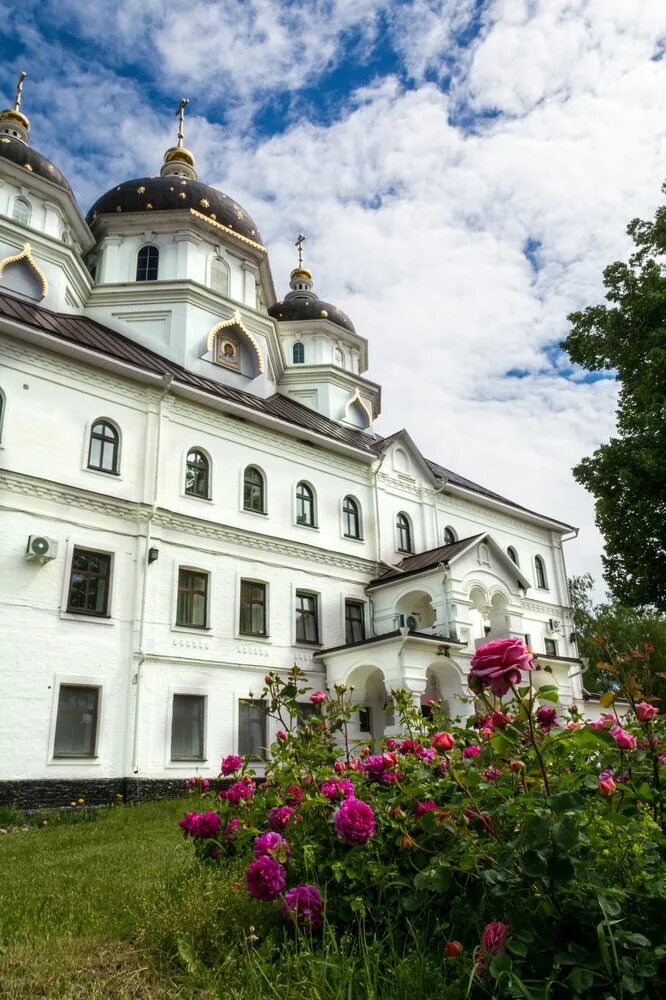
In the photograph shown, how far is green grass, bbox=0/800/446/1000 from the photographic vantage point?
312cm

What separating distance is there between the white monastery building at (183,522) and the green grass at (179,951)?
7452 millimetres

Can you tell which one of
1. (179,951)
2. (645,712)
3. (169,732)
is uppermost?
(169,732)

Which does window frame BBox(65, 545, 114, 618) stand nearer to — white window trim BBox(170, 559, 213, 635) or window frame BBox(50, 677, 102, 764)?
window frame BBox(50, 677, 102, 764)

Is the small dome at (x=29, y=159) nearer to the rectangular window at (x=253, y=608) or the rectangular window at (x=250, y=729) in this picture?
the rectangular window at (x=253, y=608)

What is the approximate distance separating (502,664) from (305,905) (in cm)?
170

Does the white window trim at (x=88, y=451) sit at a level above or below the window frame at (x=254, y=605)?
above

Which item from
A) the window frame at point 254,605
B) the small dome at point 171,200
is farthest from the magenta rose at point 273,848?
the small dome at point 171,200

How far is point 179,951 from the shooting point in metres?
3.58

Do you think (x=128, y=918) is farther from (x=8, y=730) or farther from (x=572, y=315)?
(x=572, y=315)

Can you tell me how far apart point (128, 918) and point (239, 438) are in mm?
16304

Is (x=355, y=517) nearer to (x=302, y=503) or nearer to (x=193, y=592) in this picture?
(x=302, y=503)

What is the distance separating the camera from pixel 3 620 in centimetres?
1437

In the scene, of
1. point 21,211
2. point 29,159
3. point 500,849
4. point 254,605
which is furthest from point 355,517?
point 500,849

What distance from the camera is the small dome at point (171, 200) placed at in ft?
78.7
